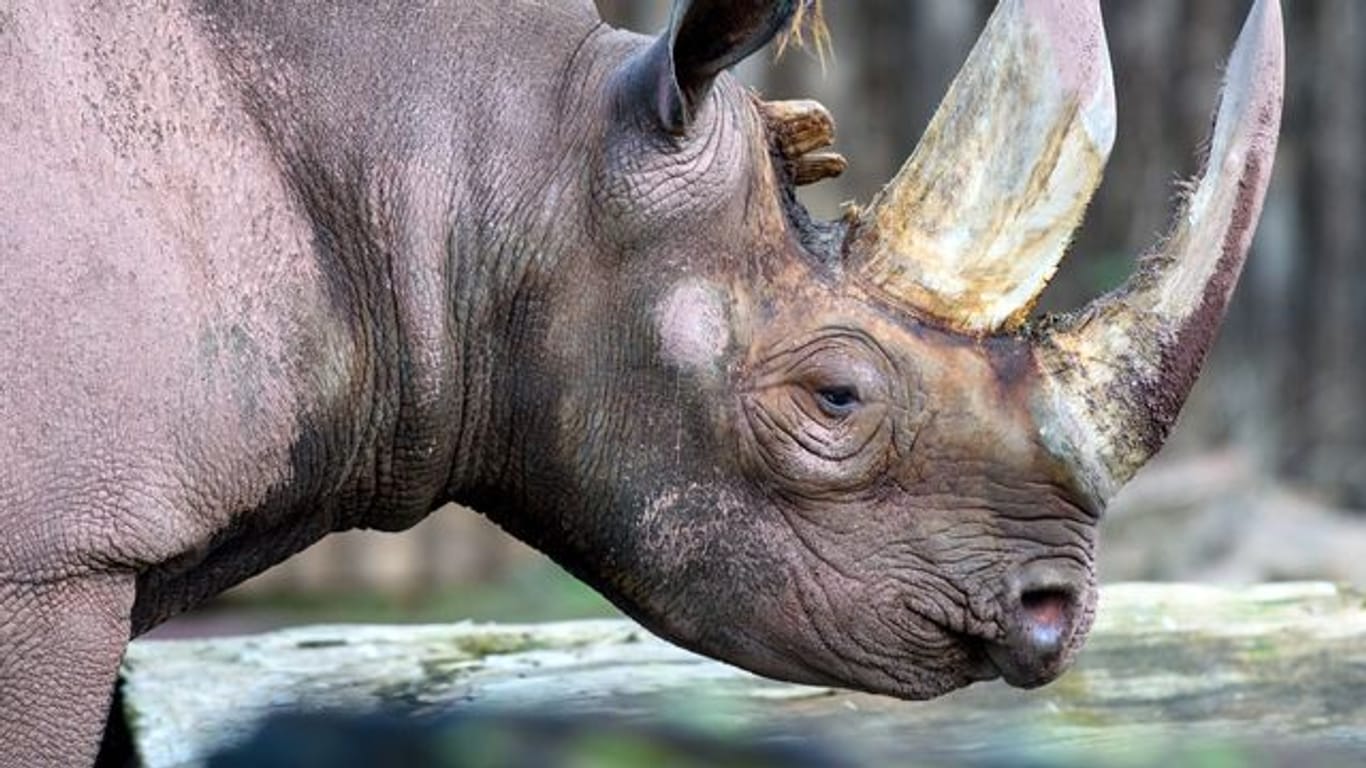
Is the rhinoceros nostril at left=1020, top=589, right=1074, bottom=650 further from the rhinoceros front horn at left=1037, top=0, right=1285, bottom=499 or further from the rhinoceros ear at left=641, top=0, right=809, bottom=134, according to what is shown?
the rhinoceros ear at left=641, top=0, right=809, bottom=134

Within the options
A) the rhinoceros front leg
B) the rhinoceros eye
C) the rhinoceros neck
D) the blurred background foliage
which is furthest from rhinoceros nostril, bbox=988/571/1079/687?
the blurred background foliage

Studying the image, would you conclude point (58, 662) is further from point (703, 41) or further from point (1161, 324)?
point (1161, 324)

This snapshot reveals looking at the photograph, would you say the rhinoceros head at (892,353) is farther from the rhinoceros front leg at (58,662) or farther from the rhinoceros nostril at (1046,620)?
the rhinoceros front leg at (58,662)

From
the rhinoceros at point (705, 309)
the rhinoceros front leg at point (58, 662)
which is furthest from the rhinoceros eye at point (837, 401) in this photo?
the rhinoceros front leg at point (58, 662)

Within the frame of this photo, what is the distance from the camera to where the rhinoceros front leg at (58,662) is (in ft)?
14.6

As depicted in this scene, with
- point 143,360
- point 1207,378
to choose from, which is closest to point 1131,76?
point 1207,378

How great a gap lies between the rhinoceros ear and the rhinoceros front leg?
122 cm

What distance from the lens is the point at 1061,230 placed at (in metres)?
4.87

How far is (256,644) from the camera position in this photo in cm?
684

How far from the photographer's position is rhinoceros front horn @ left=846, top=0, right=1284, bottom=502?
4832 millimetres

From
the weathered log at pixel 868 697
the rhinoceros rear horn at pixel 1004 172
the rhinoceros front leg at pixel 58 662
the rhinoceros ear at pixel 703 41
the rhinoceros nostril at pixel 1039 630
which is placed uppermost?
the rhinoceros ear at pixel 703 41

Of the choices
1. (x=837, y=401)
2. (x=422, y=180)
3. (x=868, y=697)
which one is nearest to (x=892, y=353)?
(x=837, y=401)

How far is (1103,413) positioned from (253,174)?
1500 millimetres

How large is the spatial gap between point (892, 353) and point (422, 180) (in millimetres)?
865
